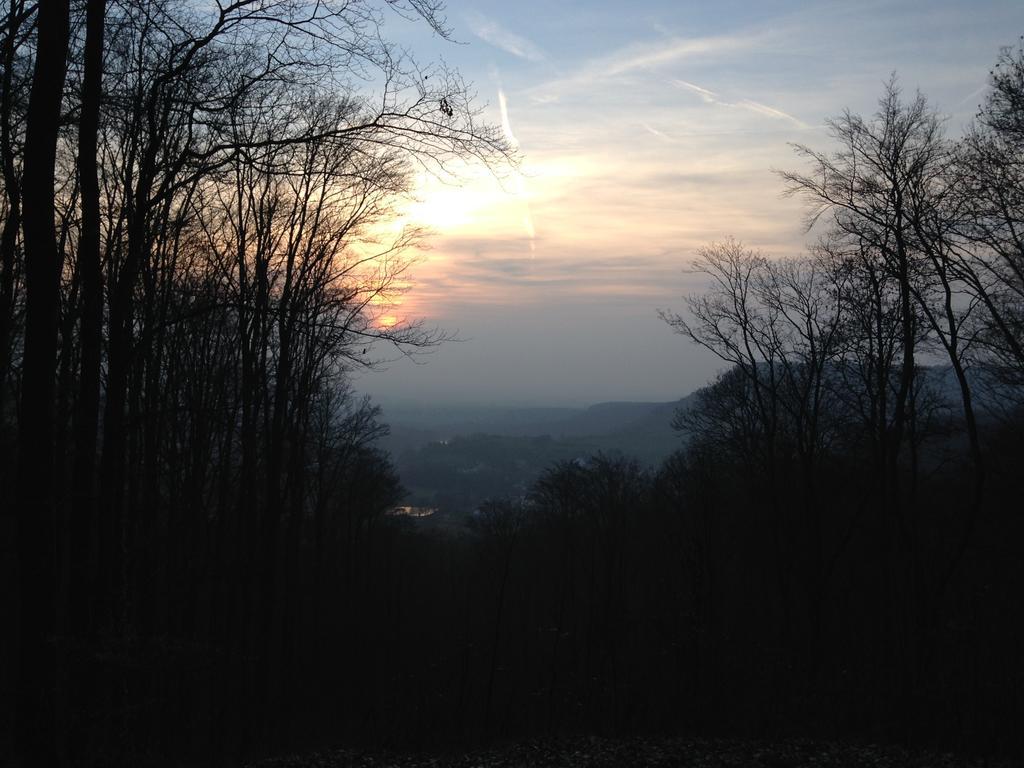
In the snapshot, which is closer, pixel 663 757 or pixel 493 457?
pixel 663 757

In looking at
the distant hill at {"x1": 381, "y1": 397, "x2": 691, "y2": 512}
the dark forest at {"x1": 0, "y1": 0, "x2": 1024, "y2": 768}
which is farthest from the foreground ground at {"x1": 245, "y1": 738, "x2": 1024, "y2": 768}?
the distant hill at {"x1": 381, "y1": 397, "x2": 691, "y2": 512}

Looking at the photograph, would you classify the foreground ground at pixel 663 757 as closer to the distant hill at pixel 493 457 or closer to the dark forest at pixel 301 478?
the dark forest at pixel 301 478

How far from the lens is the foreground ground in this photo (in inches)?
383

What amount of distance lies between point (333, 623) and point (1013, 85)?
2503 centimetres

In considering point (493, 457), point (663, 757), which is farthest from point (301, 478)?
point (493, 457)

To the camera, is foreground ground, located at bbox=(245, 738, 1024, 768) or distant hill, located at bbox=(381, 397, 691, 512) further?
distant hill, located at bbox=(381, 397, 691, 512)

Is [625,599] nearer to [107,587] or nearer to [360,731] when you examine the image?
[360,731]

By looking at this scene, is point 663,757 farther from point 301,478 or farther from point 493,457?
point 493,457

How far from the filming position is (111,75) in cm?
768

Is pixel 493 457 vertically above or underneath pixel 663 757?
underneath

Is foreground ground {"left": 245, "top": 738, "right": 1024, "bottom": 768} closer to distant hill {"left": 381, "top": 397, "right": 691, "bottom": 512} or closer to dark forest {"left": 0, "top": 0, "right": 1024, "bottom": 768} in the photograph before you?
dark forest {"left": 0, "top": 0, "right": 1024, "bottom": 768}

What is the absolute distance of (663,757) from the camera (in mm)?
10602

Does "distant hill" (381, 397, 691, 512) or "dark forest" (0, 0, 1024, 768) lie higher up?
"dark forest" (0, 0, 1024, 768)

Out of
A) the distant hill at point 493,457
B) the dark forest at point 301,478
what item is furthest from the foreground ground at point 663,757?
the distant hill at point 493,457
